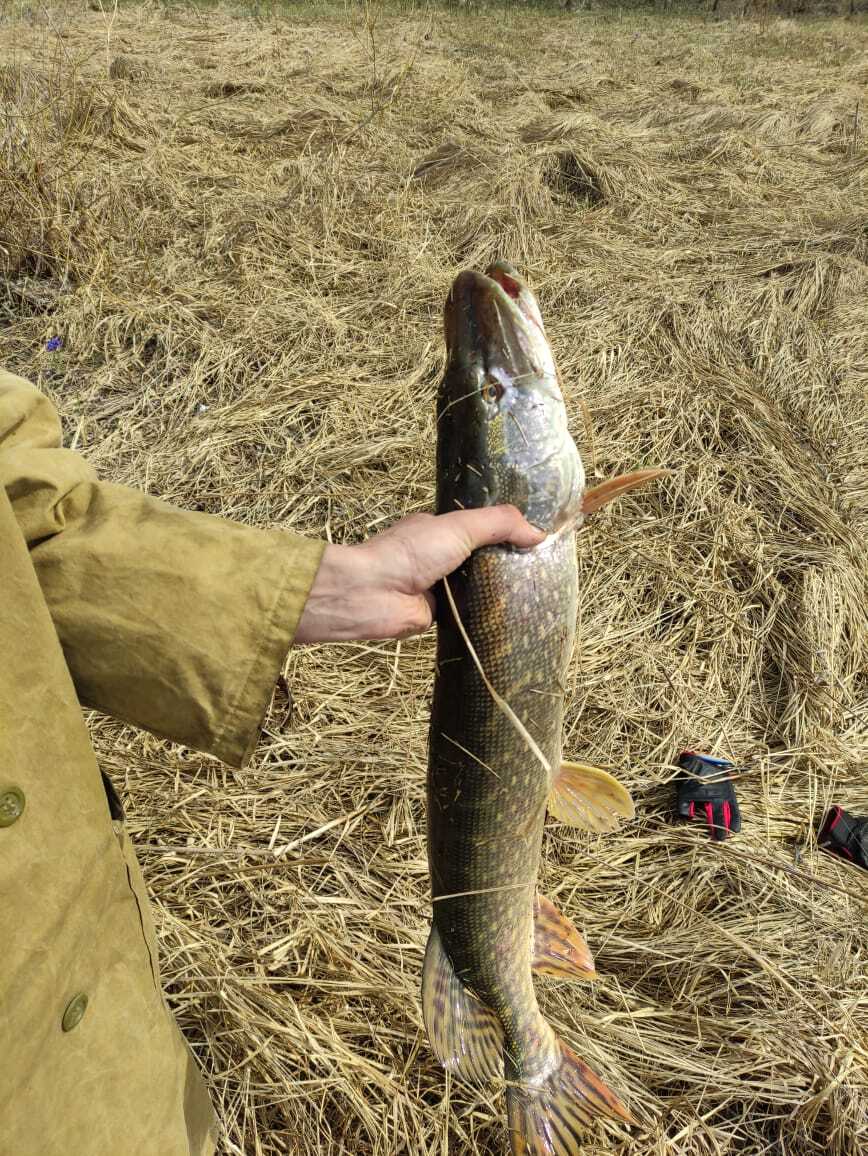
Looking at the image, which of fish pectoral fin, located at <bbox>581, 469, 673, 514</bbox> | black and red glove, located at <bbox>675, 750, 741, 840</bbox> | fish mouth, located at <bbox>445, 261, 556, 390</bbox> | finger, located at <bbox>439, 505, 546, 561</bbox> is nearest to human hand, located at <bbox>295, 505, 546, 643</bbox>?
finger, located at <bbox>439, 505, 546, 561</bbox>

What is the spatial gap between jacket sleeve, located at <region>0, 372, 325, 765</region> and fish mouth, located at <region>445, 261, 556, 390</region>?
28.8 inches

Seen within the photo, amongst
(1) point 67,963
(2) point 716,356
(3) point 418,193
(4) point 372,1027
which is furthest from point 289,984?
(3) point 418,193

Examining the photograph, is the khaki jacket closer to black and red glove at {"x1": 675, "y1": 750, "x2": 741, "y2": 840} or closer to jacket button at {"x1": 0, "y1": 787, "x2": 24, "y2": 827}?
jacket button at {"x1": 0, "y1": 787, "x2": 24, "y2": 827}

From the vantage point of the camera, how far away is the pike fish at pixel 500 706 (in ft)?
5.38

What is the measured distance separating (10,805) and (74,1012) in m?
0.33

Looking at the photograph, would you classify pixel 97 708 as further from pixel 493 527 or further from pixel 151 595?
pixel 493 527

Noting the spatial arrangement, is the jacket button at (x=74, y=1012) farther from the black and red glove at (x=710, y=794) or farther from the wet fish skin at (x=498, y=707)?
the black and red glove at (x=710, y=794)

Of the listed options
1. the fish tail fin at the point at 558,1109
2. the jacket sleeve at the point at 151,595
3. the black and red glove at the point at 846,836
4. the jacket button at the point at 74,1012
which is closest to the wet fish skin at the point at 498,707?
the fish tail fin at the point at 558,1109

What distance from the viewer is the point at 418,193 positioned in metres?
6.33

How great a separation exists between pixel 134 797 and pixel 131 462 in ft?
6.21

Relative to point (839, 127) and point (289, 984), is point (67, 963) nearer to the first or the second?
point (289, 984)

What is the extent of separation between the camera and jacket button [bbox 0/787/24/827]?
34.0 inches

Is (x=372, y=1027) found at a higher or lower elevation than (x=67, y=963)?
lower

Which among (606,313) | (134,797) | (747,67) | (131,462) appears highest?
(747,67)
